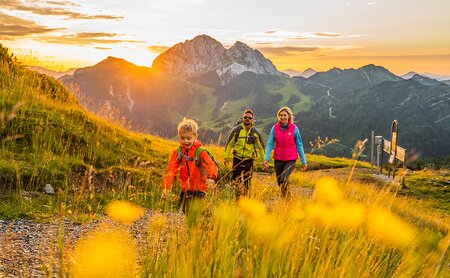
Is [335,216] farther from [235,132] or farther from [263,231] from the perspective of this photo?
[235,132]

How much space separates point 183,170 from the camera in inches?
241

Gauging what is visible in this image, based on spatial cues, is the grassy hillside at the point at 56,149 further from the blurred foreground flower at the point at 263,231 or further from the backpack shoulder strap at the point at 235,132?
the blurred foreground flower at the point at 263,231

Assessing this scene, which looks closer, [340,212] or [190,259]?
[190,259]

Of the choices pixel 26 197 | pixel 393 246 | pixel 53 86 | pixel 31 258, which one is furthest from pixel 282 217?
pixel 53 86

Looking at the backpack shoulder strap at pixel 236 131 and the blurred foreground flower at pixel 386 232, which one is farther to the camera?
the backpack shoulder strap at pixel 236 131

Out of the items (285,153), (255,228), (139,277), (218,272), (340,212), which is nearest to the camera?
(218,272)

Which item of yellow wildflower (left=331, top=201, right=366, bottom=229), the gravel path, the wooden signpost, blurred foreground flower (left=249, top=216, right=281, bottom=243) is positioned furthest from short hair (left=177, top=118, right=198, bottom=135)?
the wooden signpost

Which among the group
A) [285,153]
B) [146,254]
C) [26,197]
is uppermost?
[146,254]

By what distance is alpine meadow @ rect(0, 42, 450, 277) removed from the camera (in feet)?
9.80

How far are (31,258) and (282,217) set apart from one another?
281cm

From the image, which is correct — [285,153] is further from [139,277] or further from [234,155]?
[139,277]

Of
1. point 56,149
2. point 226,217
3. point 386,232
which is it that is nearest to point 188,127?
point 226,217

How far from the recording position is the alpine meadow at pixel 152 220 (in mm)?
2986

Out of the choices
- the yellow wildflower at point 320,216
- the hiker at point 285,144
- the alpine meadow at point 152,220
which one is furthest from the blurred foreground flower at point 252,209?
the hiker at point 285,144
